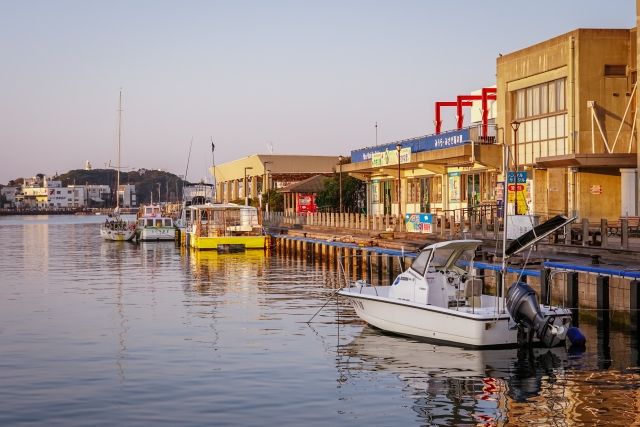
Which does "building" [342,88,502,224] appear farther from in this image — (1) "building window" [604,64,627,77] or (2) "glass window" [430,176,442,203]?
(1) "building window" [604,64,627,77]

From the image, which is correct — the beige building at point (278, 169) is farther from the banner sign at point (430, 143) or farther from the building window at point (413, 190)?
the building window at point (413, 190)

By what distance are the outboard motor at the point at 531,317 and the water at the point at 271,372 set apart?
1.77 feet

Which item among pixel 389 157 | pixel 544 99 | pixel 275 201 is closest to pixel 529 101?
pixel 544 99

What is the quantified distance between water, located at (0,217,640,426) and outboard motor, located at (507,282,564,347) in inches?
21.2

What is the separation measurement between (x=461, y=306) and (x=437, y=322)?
1071mm

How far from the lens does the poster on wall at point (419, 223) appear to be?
176 ft

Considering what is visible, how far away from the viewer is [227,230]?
7619cm

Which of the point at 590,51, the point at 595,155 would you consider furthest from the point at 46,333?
the point at 590,51

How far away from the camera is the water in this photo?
19.4m

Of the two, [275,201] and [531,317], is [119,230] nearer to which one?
[275,201]

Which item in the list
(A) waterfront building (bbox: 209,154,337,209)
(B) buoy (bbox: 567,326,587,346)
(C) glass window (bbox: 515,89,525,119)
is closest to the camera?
(B) buoy (bbox: 567,326,587,346)

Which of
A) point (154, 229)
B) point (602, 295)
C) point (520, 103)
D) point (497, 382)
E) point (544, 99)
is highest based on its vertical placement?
point (520, 103)

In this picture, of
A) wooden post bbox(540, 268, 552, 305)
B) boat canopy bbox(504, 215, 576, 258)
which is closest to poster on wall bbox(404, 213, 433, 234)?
wooden post bbox(540, 268, 552, 305)

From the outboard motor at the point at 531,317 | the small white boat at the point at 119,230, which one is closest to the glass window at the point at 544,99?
the outboard motor at the point at 531,317
